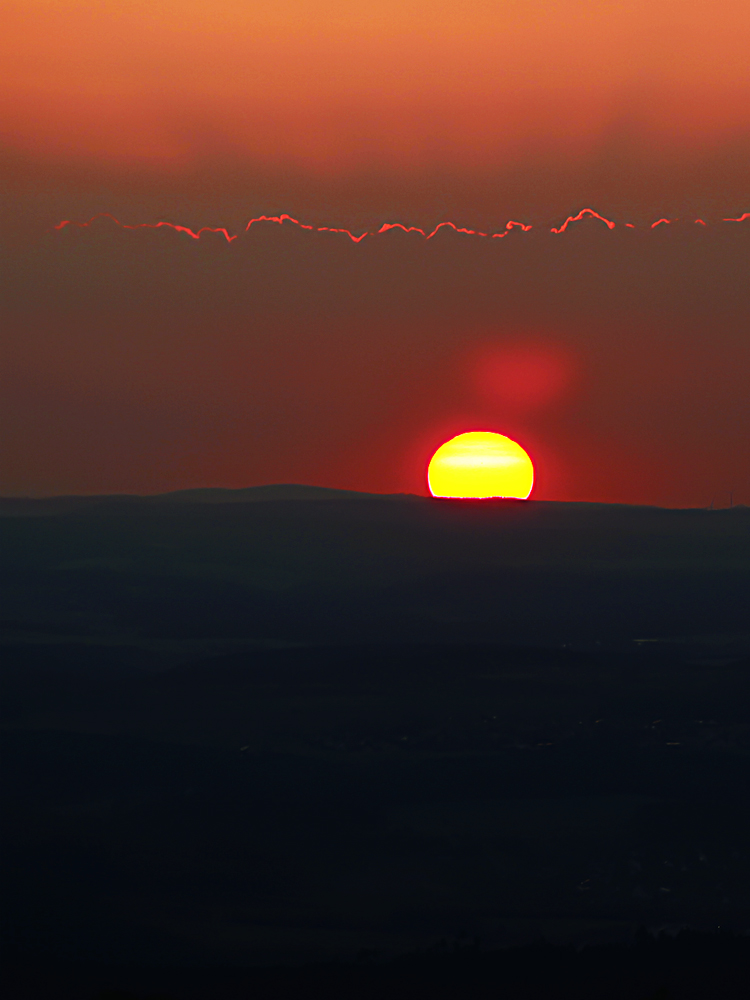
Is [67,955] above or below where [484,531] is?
below

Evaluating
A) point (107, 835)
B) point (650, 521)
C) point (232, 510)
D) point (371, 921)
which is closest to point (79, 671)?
point (107, 835)

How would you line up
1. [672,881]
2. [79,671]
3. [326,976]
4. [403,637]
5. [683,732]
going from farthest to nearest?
[403,637] < [79,671] < [683,732] < [672,881] < [326,976]

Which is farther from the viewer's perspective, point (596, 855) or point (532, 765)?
point (532, 765)

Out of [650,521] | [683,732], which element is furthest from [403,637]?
[650,521]

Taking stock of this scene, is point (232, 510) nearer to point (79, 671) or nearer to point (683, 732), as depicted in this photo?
point (79, 671)

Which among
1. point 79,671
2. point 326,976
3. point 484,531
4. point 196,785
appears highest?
point 484,531

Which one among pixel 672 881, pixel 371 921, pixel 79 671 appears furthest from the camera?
pixel 79 671
